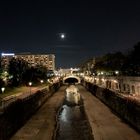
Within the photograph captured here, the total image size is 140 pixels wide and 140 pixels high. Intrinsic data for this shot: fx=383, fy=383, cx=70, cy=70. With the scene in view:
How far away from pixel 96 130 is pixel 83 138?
5.08 feet

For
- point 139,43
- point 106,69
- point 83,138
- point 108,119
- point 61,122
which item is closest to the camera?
point 83,138

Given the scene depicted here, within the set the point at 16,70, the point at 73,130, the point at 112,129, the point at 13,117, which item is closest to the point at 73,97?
the point at 16,70

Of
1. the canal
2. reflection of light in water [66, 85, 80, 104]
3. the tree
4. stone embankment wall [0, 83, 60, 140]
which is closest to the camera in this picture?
stone embankment wall [0, 83, 60, 140]

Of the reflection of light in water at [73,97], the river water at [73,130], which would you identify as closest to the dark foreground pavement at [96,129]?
the river water at [73,130]

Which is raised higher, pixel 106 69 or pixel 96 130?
pixel 106 69

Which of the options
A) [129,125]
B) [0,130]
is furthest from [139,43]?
[0,130]

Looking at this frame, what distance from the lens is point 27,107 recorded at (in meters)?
44.6

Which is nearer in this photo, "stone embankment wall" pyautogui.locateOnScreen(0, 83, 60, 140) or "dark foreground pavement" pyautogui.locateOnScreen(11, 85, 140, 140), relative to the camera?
"stone embankment wall" pyautogui.locateOnScreen(0, 83, 60, 140)

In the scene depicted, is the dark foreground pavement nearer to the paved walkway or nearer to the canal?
the paved walkway

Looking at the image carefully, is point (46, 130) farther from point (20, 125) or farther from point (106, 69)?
point (106, 69)

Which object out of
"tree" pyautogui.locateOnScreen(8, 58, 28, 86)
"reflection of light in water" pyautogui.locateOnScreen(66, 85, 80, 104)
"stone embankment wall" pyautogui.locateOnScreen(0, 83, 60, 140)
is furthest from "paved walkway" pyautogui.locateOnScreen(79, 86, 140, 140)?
"tree" pyautogui.locateOnScreen(8, 58, 28, 86)

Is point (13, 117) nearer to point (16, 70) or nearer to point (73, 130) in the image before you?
point (73, 130)

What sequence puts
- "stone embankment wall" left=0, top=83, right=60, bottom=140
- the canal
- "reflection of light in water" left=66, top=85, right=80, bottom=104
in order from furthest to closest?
"reflection of light in water" left=66, top=85, right=80, bottom=104 < the canal < "stone embankment wall" left=0, top=83, right=60, bottom=140

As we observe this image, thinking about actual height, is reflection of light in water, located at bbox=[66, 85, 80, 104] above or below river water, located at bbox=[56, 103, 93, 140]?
above
